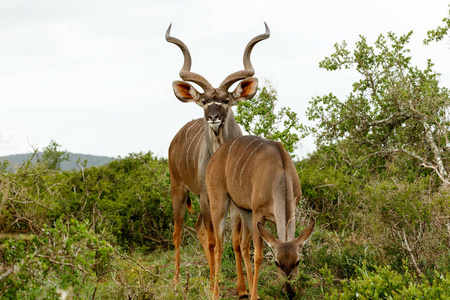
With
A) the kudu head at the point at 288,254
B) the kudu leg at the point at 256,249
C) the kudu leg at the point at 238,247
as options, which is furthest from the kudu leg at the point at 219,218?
the kudu head at the point at 288,254

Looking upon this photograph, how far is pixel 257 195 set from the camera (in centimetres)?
457

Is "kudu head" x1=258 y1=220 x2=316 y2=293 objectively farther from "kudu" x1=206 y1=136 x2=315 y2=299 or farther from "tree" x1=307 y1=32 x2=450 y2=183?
"tree" x1=307 y1=32 x2=450 y2=183

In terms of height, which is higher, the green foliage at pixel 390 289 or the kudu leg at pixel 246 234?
the kudu leg at pixel 246 234

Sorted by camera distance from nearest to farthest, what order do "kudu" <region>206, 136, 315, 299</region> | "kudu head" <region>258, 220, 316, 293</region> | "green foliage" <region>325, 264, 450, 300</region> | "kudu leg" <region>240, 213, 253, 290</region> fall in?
"green foliage" <region>325, 264, 450, 300</region> < "kudu head" <region>258, 220, 316, 293</region> < "kudu" <region>206, 136, 315, 299</region> < "kudu leg" <region>240, 213, 253, 290</region>

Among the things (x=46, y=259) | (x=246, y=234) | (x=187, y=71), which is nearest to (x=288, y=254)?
(x=246, y=234)

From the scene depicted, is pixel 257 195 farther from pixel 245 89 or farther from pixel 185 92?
pixel 185 92

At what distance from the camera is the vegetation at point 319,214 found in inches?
145

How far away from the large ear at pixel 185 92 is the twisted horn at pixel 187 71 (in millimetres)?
118

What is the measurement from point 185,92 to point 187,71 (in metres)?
0.31

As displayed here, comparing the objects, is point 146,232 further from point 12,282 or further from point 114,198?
point 12,282

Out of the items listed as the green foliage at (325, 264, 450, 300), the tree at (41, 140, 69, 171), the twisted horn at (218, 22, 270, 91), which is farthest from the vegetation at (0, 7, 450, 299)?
the tree at (41, 140, 69, 171)

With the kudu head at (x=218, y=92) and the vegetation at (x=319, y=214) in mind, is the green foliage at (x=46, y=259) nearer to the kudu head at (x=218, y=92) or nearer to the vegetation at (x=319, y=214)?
the vegetation at (x=319, y=214)

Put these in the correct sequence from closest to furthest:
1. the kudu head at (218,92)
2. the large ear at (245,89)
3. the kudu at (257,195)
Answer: the kudu at (257,195), the kudu head at (218,92), the large ear at (245,89)

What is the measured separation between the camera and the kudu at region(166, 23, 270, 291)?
554 centimetres
